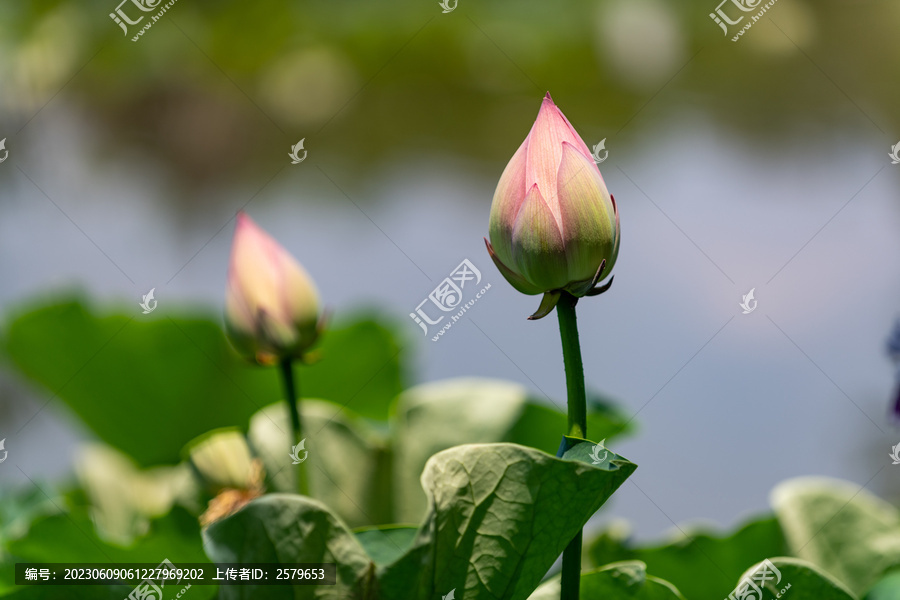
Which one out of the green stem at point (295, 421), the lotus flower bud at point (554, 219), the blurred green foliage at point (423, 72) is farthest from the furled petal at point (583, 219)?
the blurred green foliage at point (423, 72)

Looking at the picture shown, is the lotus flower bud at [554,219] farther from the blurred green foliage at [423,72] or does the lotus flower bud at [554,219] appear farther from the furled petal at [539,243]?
the blurred green foliage at [423,72]

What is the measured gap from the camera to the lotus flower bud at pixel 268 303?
0.43 meters

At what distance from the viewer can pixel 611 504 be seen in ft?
1.85

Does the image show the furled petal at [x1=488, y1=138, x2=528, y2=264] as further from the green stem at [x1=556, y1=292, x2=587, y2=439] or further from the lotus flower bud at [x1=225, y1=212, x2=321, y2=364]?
the lotus flower bud at [x1=225, y1=212, x2=321, y2=364]

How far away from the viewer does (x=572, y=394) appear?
9.8 inches

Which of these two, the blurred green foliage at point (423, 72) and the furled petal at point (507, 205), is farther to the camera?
the blurred green foliage at point (423, 72)

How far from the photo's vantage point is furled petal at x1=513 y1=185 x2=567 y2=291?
24 cm

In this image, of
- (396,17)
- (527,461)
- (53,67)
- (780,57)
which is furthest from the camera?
(780,57)

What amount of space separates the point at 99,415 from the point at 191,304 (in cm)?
15

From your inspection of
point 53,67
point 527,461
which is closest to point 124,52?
point 53,67

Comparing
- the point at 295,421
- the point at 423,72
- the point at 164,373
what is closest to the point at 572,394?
the point at 295,421

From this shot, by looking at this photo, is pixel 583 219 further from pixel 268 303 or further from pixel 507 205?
pixel 268 303

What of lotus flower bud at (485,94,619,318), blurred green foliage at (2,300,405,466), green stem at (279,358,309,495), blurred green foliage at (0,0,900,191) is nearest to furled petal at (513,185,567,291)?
lotus flower bud at (485,94,619,318)

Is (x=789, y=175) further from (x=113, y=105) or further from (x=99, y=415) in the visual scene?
(x=99, y=415)
